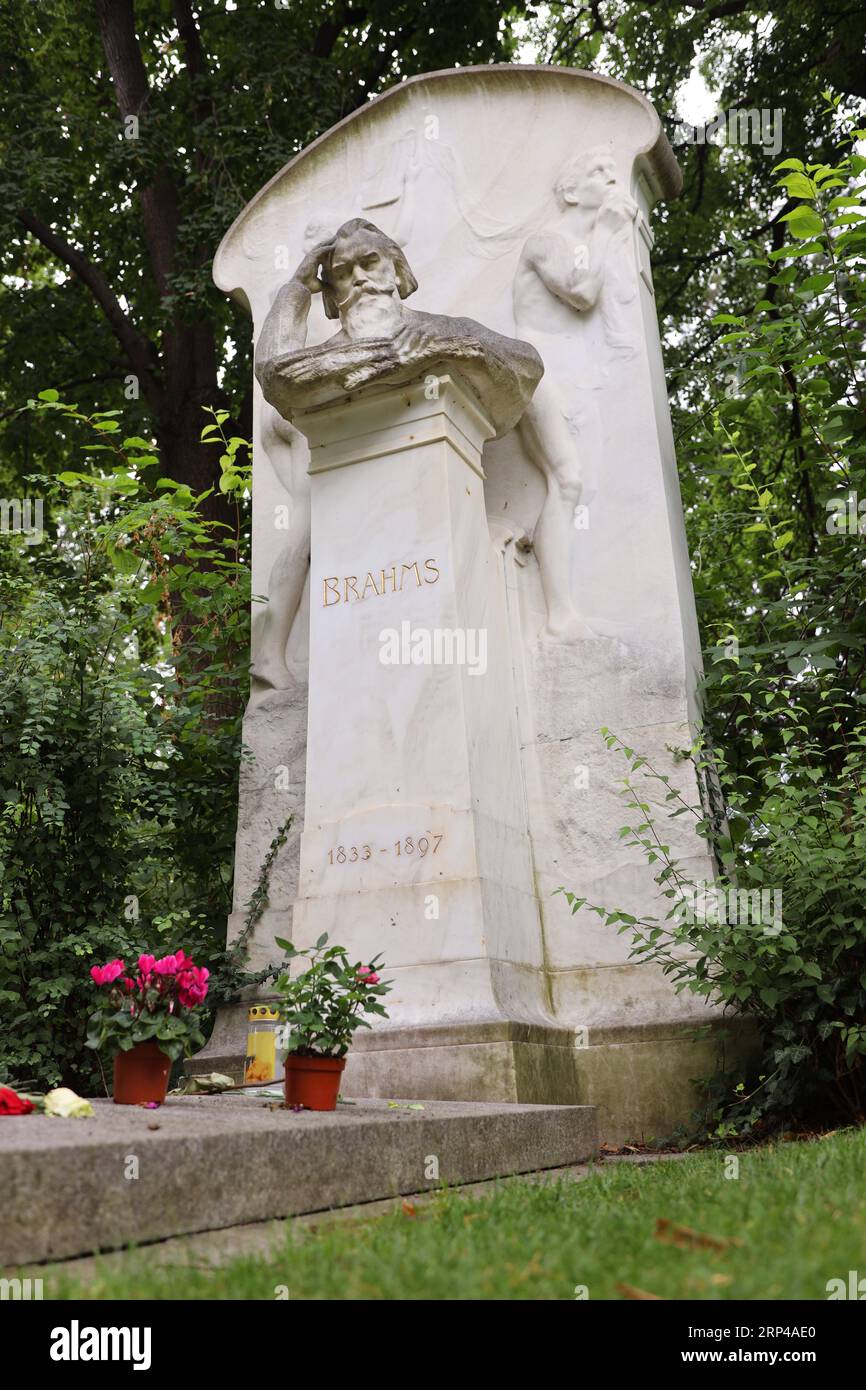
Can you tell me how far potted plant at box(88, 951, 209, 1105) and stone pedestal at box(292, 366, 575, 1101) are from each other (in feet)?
5.37

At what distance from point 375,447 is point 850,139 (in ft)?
20.8

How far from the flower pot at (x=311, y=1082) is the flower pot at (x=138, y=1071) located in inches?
16.4

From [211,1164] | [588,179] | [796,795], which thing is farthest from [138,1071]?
[588,179]

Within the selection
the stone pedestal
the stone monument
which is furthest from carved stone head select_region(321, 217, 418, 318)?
the stone pedestal

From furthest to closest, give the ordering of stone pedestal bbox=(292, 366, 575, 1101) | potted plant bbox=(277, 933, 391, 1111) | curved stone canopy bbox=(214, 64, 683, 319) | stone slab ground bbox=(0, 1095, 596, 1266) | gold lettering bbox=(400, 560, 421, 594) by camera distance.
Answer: curved stone canopy bbox=(214, 64, 683, 319), gold lettering bbox=(400, 560, 421, 594), stone pedestal bbox=(292, 366, 575, 1101), potted plant bbox=(277, 933, 391, 1111), stone slab ground bbox=(0, 1095, 596, 1266)

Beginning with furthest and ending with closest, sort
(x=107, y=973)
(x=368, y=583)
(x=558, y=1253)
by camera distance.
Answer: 1. (x=368, y=583)
2. (x=107, y=973)
3. (x=558, y=1253)

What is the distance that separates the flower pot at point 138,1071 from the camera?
357 cm

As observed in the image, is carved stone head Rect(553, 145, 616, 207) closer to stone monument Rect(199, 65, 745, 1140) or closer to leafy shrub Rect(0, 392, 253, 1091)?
stone monument Rect(199, 65, 745, 1140)

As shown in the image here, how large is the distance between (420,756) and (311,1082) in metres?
1.98

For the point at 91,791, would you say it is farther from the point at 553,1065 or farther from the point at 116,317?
the point at 116,317

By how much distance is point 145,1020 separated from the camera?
3.55 metres

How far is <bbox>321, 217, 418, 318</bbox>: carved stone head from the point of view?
6363 mm

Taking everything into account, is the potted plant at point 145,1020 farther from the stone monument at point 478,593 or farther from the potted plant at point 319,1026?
the stone monument at point 478,593

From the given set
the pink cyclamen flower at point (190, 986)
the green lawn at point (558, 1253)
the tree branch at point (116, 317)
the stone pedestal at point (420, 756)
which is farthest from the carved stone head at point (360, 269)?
the tree branch at point (116, 317)
